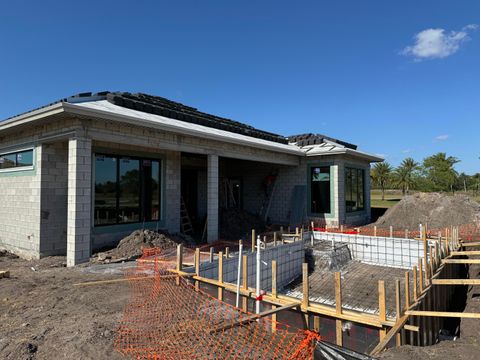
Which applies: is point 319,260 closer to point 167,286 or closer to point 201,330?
point 167,286

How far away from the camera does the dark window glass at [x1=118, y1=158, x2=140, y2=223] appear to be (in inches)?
419

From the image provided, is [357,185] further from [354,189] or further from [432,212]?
[432,212]

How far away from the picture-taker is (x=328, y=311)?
4910 mm

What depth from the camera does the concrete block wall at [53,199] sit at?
937 cm

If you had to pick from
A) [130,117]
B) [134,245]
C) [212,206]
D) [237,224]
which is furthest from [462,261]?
[130,117]

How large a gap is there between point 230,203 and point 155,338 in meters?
14.9

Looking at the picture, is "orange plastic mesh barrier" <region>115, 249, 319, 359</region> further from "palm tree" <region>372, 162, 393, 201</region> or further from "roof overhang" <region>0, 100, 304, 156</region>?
"palm tree" <region>372, 162, 393, 201</region>

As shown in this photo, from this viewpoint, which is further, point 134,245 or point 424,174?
point 424,174

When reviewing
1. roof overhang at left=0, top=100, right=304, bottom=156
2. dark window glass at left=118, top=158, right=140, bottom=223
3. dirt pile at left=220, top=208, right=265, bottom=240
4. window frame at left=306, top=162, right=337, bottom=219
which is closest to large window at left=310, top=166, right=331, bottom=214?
window frame at left=306, top=162, right=337, bottom=219

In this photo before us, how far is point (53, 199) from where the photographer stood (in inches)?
378

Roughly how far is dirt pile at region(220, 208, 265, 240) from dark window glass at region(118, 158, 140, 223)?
13.9 feet

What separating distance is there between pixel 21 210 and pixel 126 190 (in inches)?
130

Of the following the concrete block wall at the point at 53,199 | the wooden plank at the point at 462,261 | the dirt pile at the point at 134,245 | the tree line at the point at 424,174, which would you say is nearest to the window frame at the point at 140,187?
the concrete block wall at the point at 53,199

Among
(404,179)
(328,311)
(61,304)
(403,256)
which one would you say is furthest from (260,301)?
(404,179)
